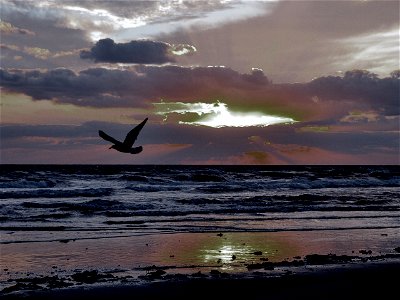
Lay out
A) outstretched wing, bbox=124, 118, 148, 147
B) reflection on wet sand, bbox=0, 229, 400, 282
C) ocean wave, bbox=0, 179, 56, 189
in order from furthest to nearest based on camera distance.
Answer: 1. ocean wave, bbox=0, 179, 56, 189
2. reflection on wet sand, bbox=0, 229, 400, 282
3. outstretched wing, bbox=124, 118, 148, 147

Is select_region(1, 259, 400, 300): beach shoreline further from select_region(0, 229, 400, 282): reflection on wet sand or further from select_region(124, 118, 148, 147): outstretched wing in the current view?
select_region(124, 118, 148, 147): outstretched wing

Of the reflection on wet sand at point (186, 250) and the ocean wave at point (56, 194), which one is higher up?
the ocean wave at point (56, 194)

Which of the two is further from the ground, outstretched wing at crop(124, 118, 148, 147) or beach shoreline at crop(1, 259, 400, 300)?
outstretched wing at crop(124, 118, 148, 147)

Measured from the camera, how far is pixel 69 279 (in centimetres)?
1265

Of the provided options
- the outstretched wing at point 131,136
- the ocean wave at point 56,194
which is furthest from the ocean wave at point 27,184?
the outstretched wing at point 131,136

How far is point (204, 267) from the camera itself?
1409 cm

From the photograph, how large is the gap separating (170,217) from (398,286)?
13.8 m

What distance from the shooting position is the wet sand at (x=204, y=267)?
11.9 m

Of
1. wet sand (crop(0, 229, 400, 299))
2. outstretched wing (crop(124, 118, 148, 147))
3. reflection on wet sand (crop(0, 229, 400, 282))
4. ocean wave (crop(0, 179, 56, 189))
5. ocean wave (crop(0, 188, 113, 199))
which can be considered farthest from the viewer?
ocean wave (crop(0, 179, 56, 189))

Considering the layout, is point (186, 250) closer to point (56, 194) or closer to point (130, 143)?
point (130, 143)

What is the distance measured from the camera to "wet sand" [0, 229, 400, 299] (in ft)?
39.1

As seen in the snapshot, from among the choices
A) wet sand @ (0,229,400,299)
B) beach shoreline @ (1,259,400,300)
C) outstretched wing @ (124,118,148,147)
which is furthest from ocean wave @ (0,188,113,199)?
outstretched wing @ (124,118,148,147)

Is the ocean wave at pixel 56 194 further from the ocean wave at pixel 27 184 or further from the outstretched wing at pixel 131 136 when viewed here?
the outstretched wing at pixel 131 136

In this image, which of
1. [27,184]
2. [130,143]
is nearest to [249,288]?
[130,143]
